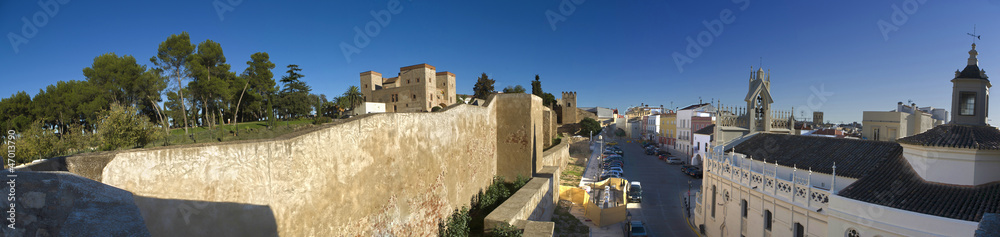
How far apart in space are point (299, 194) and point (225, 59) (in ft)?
117

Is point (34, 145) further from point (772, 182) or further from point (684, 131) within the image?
point (684, 131)

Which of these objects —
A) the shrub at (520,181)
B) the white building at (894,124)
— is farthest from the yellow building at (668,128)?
the shrub at (520,181)

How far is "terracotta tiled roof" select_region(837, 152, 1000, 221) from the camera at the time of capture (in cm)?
741

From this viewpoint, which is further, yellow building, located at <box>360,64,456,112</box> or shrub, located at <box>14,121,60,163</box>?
yellow building, located at <box>360,64,456,112</box>

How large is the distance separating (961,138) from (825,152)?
4051mm

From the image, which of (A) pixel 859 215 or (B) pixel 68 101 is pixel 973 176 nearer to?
(A) pixel 859 215

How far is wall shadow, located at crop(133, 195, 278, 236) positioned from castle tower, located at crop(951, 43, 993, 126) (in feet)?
53.9

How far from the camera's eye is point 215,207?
3.63m

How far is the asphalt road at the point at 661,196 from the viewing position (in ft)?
59.2

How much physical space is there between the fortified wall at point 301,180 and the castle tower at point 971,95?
45.6ft

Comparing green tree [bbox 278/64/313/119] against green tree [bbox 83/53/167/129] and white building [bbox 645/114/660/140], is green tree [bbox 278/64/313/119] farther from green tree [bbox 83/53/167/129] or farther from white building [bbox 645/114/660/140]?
white building [bbox 645/114/660/140]

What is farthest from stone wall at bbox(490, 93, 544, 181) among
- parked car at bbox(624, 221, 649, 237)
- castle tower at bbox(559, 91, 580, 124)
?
castle tower at bbox(559, 91, 580, 124)

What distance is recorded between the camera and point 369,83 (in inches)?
2190

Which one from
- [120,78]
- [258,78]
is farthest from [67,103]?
[258,78]
